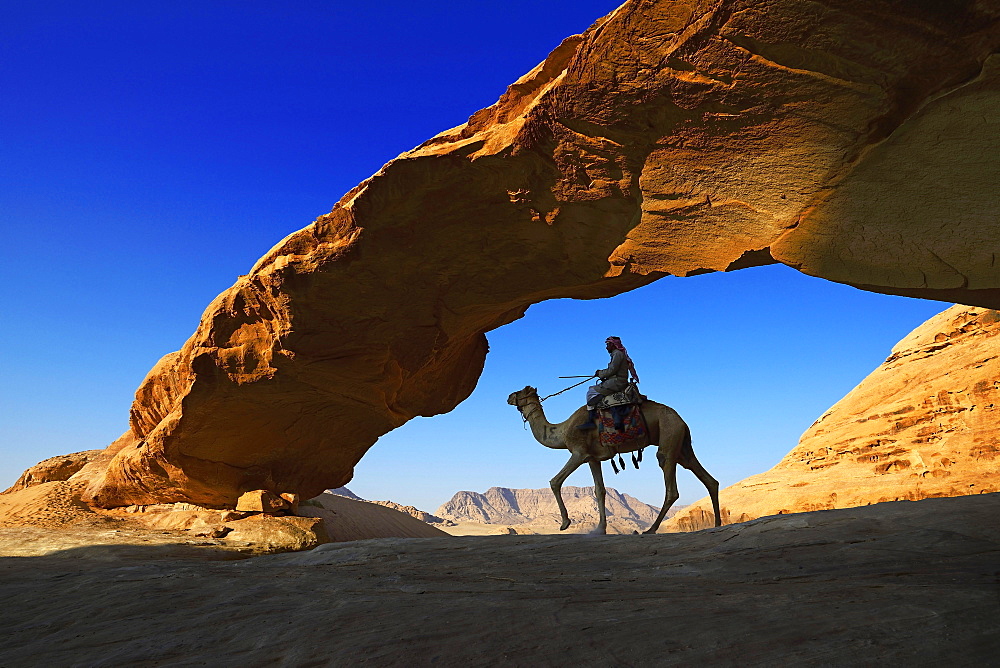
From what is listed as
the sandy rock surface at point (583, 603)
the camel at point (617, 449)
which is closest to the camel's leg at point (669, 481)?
the camel at point (617, 449)

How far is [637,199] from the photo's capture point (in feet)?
21.4

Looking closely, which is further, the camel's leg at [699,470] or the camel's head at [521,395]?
the camel's head at [521,395]

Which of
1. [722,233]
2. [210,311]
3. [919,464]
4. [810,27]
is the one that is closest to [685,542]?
[722,233]

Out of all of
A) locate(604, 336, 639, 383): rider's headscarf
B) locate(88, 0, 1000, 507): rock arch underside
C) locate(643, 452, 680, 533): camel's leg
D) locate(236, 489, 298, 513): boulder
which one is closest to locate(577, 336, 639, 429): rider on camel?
locate(604, 336, 639, 383): rider's headscarf

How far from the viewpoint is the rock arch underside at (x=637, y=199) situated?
456cm

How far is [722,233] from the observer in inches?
248

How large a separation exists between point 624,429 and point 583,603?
5257 millimetres

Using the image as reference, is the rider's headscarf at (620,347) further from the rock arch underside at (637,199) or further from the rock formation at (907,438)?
the rock formation at (907,438)

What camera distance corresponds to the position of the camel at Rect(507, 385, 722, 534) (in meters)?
8.53

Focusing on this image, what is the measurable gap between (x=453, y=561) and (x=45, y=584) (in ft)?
12.2

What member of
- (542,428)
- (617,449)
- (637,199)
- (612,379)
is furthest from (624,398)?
(637,199)

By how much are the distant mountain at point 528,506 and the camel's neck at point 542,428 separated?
193 feet

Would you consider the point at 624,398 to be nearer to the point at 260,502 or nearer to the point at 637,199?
the point at 637,199

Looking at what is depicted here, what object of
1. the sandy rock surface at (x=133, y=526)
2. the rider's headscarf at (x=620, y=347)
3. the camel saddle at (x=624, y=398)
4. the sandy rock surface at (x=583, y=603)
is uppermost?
the rider's headscarf at (x=620, y=347)
